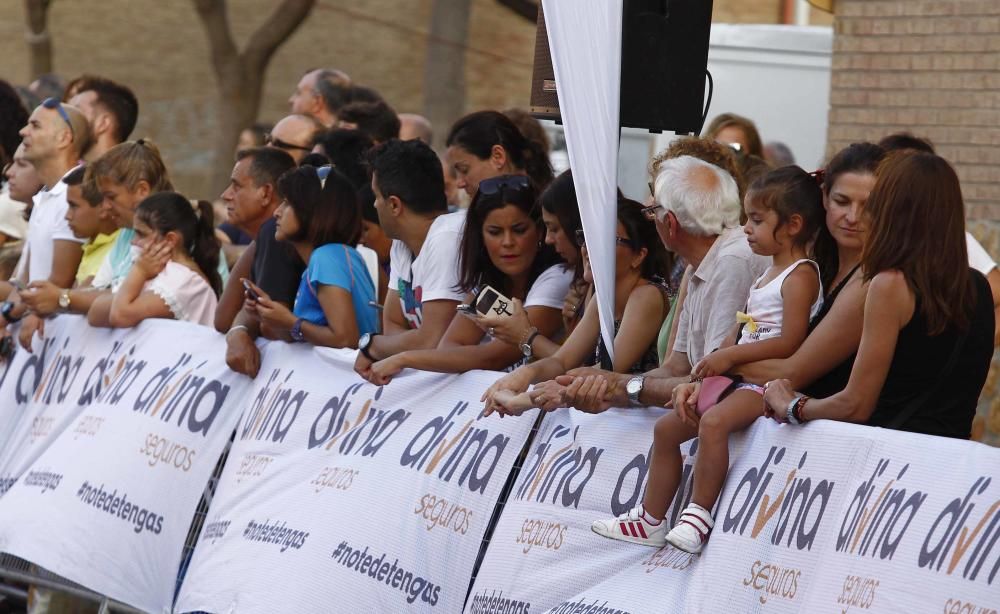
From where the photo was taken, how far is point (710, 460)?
5.00 metres

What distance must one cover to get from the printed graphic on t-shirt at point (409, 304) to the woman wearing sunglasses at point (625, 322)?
1057 millimetres

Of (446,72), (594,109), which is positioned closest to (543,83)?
(594,109)

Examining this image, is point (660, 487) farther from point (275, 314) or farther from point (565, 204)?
point (275, 314)

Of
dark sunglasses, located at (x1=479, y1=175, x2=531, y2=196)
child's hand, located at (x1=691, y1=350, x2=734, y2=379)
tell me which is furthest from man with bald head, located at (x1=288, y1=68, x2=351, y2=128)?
child's hand, located at (x1=691, y1=350, x2=734, y2=379)

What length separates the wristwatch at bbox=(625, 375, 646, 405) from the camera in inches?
215

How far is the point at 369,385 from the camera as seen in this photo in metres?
6.62

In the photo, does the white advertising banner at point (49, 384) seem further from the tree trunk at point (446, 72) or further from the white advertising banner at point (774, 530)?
the tree trunk at point (446, 72)

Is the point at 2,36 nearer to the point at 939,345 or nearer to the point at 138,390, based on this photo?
A: the point at 138,390

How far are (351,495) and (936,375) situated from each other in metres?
2.39

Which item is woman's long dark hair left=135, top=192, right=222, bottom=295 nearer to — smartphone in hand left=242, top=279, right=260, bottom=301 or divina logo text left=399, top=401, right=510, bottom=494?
smartphone in hand left=242, top=279, right=260, bottom=301

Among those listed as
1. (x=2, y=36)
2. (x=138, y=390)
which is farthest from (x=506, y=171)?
(x=2, y=36)

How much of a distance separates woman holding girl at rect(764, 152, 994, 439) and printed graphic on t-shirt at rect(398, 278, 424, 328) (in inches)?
92.7

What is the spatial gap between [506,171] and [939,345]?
2.83 metres

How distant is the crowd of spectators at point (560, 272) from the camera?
485 cm
